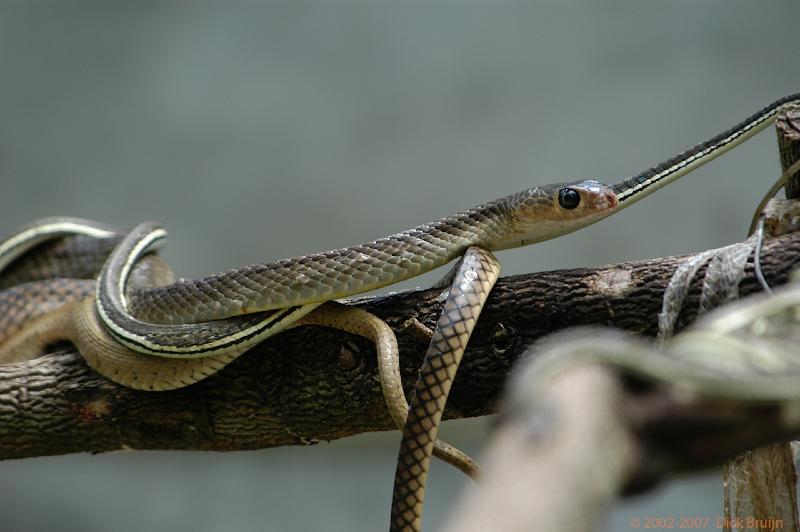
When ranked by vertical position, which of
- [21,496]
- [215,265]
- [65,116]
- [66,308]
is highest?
[65,116]

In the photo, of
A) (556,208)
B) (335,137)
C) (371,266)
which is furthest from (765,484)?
(335,137)

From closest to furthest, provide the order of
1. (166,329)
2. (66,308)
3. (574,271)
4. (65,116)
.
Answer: (574,271)
(166,329)
(66,308)
(65,116)

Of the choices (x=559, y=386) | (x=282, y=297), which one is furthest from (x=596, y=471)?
(x=282, y=297)

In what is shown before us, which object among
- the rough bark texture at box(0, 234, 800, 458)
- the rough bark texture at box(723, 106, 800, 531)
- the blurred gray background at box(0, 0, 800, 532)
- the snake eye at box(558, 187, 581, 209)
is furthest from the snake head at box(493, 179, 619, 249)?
the blurred gray background at box(0, 0, 800, 532)

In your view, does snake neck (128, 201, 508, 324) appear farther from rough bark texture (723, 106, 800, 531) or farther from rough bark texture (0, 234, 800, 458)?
rough bark texture (723, 106, 800, 531)

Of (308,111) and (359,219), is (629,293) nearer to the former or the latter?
(359,219)

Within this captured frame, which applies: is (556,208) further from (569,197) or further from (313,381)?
(313,381)

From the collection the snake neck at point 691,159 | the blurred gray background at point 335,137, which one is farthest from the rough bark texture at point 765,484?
the blurred gray background at point 335,137

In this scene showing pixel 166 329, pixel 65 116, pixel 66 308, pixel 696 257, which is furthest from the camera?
pixel 65 116
